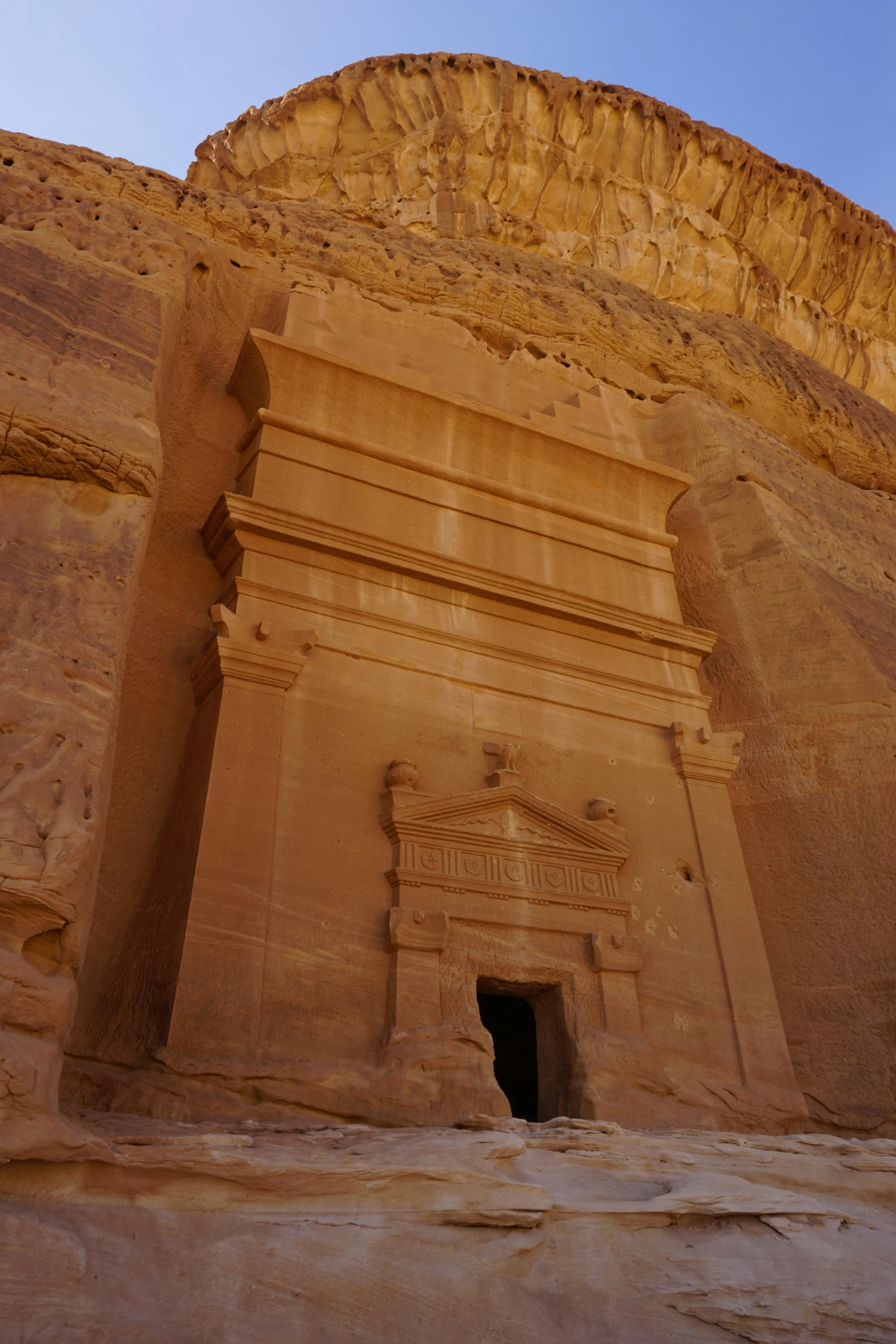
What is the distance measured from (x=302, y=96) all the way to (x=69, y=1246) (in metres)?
21.5

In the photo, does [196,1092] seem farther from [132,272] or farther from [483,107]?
[483,107]

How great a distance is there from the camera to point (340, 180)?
63.3 feet

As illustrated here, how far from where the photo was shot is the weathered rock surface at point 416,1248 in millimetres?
2467

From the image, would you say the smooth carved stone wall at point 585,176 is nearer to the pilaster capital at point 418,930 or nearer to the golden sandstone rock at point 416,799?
the golden sandstone rock at point 416,799

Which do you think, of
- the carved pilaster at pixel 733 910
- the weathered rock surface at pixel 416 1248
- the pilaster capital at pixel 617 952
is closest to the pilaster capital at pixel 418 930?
the pilaster capital at pixel 617 952

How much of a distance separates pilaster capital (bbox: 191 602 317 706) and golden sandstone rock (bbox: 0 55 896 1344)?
0.03 m

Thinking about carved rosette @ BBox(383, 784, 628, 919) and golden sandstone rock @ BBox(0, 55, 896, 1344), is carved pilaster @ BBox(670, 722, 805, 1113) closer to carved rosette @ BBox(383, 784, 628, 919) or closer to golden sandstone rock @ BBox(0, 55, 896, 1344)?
golden sandstone rock @ BBox(0, 55, 896, 1344)

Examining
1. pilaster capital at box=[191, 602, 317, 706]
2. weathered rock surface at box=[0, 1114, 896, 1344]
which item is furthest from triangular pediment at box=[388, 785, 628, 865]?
weathered rock surface at box=[0, 1114, 896, 1344]

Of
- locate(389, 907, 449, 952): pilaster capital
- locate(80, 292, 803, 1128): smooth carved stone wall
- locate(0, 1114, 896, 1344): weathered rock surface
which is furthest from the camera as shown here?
locate(389, 907, 449, 952): pilaster capital

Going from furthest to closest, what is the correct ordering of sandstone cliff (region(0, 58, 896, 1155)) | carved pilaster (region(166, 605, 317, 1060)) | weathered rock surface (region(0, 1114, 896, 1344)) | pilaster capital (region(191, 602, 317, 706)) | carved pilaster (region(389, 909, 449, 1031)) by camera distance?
pilaster capital (region(191, 602, 317, 706)) < carved pilaster (region(389, 909, 449, 1031)) < carved pilaster (region(166, 605, 317, 1060)) < sandstone cliff (region(0, 58, 896, 1155)) < weathered rock surface (region(0, 1114, 896, 1344))

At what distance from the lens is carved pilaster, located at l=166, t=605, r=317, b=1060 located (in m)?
5.06

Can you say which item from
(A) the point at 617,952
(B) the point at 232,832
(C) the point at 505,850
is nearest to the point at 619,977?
(A) the point at 617,952

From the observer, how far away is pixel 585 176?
19.4m

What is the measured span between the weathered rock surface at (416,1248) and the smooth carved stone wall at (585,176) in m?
17.9
